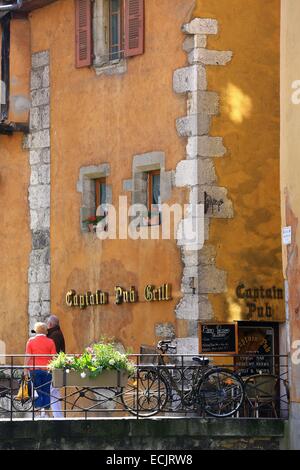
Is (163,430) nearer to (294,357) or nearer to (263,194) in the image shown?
(294,357)

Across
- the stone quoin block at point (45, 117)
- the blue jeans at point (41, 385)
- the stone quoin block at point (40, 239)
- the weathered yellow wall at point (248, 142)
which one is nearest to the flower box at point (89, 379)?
the blue jeans at point (41, 385)

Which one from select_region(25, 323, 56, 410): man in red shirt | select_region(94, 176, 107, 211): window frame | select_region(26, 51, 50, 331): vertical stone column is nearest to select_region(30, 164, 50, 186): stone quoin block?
select_region(26, 51, 50, 331): vertical stone column

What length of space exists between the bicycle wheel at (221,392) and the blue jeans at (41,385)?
207 cm

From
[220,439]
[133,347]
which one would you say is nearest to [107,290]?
[133,347]

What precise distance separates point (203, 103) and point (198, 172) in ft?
→ 3.44

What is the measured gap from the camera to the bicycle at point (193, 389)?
23672 millimetres

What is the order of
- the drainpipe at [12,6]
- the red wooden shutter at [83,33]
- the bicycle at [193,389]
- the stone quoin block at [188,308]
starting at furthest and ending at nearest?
the drainpipe at [12,6], the red wooden shutter at [83,33], the stone quoin block at [188,308], the bicycle at [193,389]

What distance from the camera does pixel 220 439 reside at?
23484 mm

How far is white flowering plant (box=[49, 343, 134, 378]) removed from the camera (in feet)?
75.6

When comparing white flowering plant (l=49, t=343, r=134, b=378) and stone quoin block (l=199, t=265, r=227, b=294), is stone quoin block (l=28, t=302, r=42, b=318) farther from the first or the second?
white flowering plant (l=49, t=343, r=134, b=378)

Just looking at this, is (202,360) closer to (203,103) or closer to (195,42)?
(203,103)

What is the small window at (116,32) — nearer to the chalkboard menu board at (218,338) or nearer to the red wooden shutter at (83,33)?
the red wooden shutter at (83,33)

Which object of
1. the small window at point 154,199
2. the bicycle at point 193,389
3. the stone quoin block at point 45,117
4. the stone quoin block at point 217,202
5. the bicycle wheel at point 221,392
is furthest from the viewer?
the stone quoin block at point 45,117

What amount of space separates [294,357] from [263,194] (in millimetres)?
3336
